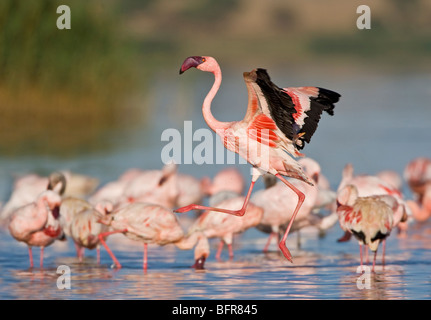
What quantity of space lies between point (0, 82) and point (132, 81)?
4.16m

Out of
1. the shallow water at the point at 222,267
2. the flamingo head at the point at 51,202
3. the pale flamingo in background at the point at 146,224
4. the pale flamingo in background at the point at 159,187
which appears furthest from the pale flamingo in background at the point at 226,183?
the flamingo head at the point at 51,202

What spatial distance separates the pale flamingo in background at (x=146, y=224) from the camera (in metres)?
9.92

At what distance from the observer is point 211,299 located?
7.86 metres

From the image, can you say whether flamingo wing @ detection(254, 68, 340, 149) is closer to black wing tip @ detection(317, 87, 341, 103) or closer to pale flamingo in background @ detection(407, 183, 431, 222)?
black wing tip @ detection(317, 87, 341, 103)

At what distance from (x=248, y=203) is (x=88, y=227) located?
5.90 feet

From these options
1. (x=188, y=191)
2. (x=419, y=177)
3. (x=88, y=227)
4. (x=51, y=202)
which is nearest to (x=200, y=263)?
(x=88, y=227)

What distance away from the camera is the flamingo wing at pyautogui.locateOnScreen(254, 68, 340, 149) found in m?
8.05

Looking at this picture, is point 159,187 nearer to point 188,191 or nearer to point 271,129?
point 188,191

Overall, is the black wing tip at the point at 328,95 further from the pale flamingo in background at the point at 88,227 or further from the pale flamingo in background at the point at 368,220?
the pale flamingo in background at the point at 88,227

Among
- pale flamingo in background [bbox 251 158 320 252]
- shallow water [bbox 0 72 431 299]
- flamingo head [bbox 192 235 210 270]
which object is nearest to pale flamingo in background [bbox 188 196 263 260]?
shallow water [bbox 0 72 431 299]

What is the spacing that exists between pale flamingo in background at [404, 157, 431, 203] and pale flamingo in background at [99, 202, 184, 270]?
5.93m
